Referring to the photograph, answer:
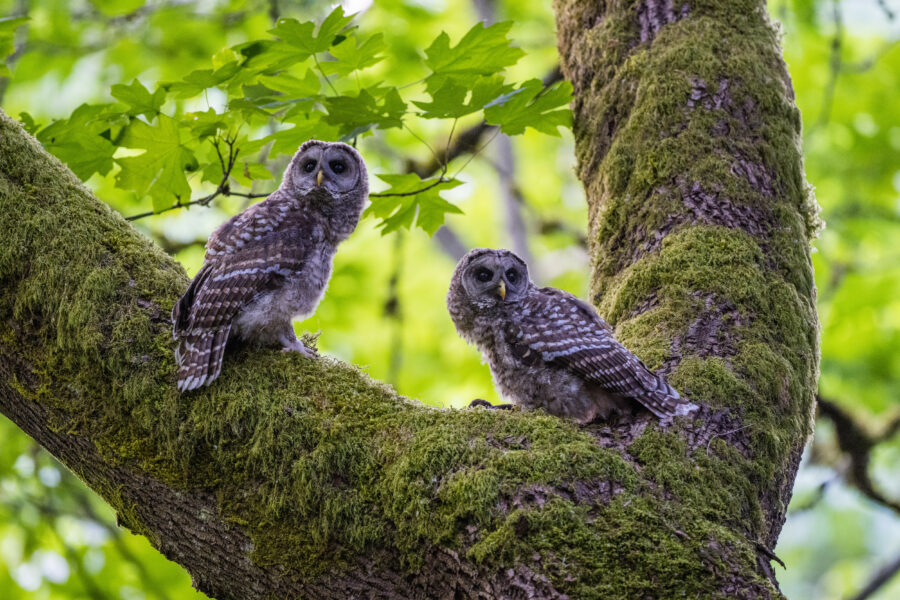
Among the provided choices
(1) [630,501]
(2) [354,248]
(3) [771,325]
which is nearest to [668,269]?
(3) [771,325]

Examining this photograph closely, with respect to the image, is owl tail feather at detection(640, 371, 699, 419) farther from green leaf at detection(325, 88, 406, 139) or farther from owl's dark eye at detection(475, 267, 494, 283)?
green leaf at detection(325, 88, 406, 139)

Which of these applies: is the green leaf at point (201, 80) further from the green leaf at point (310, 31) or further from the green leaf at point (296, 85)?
the green leaf at point (310, 31)

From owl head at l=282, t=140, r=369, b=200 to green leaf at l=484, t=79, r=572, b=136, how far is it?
0.80 m

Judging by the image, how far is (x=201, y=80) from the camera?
352 centimetres

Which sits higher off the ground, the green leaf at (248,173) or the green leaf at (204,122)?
the green leaf at (204,122)

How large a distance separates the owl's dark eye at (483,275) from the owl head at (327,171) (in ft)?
2.23

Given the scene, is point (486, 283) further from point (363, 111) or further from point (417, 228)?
point (417, 228)

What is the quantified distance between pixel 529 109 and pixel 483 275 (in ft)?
2.80

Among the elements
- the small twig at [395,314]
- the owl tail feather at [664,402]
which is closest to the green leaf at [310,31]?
the owl tail feather at [664,402]

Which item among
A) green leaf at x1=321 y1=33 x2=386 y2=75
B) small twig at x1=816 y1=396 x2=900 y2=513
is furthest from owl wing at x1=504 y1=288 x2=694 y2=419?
small twig at x1=816 y1=396 x2=900 y2=513

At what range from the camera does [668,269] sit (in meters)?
3.40

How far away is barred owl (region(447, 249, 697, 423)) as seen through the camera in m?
2.94

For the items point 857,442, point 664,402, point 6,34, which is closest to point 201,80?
point 6,34

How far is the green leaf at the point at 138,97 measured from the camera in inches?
134
